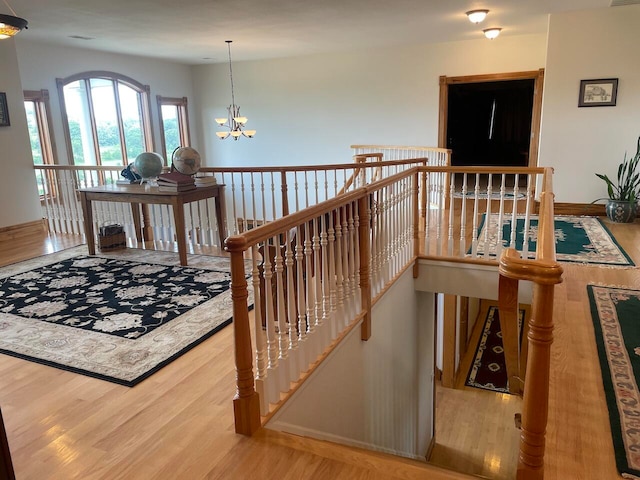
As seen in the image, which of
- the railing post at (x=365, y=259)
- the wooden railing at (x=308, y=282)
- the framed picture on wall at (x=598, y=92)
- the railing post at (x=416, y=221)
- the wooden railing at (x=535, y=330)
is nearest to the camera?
the wooden railing at (x=535, y=330)

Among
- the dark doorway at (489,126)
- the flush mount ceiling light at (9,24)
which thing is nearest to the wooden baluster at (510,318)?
the flush mount ceiling light at (9,24)

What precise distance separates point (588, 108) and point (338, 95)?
4.61m

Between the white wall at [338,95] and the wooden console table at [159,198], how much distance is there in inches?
190

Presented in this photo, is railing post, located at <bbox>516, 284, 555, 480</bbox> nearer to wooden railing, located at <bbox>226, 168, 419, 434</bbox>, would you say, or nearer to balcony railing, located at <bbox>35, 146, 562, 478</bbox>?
balcony railing, located at <bbox>35, 146, 562, 478</bbox>

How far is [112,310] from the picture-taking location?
11.4ft

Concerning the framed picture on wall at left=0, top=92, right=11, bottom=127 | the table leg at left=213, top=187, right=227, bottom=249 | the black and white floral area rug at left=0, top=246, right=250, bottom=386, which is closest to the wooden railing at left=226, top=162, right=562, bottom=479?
the black and white floral area rug at left=0, top=246, right=250, bottom=386

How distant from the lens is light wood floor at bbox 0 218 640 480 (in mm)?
1858

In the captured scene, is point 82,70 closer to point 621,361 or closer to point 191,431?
point 191,431

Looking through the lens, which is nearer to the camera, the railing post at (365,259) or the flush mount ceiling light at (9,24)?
the railing post at (365,259)

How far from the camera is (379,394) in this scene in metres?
3.86

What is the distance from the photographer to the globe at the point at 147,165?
5.06m

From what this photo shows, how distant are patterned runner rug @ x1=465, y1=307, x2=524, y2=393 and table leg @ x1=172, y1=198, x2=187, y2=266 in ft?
16.7

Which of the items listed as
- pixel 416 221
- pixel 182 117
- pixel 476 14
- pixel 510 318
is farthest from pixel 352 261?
pixel 182 117

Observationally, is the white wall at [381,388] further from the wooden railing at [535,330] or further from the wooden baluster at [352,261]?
the wooden railing at [535,330]
